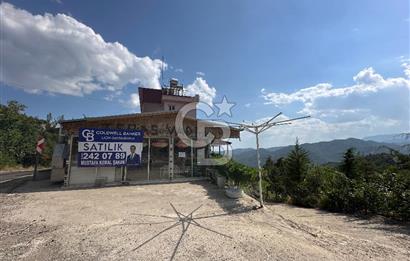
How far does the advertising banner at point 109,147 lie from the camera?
33.3ft

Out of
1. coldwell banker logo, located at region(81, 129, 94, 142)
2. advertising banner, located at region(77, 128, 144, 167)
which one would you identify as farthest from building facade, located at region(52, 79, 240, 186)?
coldwell banker logo, located at region(81, 129, 94, 142)

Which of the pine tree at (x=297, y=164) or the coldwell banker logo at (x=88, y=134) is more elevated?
the coldwell banker logo at (x=88, y=134)

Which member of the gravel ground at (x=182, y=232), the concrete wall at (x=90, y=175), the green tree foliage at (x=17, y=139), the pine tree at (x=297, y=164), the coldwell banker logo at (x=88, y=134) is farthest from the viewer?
the green tree foliage at (x=17, y=139)

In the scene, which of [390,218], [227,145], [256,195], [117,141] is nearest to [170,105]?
[227,145]

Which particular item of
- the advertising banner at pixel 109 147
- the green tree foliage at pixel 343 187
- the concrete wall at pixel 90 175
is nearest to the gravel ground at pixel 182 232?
the green tree foliage at pixel 343 187

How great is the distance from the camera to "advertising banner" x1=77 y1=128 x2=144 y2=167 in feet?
33.3

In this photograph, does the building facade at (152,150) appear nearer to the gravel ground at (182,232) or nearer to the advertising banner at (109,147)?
the advertising banner at (109,147)

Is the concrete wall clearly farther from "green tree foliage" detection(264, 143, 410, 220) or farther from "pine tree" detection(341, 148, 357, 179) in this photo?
"pine tree" detection(341, 148, 357, 179)

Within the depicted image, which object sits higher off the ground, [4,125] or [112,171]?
[4,125]

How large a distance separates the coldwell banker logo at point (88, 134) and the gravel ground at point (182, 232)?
3195 millimetres

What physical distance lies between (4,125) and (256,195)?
27.1 meters

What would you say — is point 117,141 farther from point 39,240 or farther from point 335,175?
point 335,175

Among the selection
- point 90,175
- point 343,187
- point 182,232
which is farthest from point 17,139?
point 343,187

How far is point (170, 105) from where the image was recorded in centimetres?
2425
